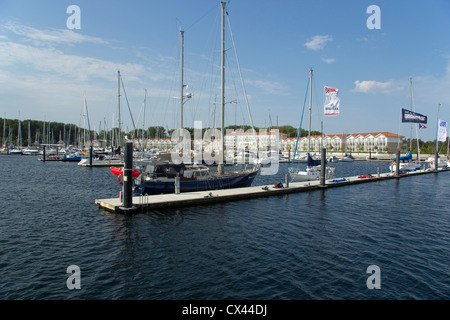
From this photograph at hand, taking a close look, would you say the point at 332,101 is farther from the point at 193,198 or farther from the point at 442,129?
the point at 442,129

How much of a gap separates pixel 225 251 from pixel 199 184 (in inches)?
519

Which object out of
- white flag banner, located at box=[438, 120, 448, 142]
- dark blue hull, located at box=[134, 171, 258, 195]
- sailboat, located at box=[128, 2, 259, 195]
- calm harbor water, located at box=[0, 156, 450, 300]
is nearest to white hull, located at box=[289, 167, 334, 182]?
dark blue hull, located at box=[134, 171, 258, 195]

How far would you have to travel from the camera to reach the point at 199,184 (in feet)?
85.5

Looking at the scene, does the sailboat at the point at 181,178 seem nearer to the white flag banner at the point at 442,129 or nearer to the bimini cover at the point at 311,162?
the bimini cover at the point at 311,162

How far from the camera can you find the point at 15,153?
108 meters

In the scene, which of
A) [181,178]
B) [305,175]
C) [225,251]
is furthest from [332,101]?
[225,251]

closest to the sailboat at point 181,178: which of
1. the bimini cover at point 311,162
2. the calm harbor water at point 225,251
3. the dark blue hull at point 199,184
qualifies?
the dark blue hull at point 199,184

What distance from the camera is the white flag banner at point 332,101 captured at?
34.1m

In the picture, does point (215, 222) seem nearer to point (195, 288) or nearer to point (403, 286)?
point (195, 288)

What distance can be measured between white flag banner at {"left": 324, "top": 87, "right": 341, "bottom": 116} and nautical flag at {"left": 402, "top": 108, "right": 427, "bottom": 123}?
18.1 meters

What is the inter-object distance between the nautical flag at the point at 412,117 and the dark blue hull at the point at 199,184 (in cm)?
2996

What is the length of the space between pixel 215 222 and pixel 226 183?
10.3 metres

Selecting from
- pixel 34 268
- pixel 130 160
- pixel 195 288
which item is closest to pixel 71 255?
pixel 34 268
